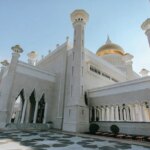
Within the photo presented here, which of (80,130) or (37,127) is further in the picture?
(37,127)

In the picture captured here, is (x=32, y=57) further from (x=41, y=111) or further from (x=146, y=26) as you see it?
(x=146, y=26)

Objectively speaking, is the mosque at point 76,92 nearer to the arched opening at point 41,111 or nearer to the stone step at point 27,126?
the arched opening at point 41,111

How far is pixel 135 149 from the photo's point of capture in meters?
5.36

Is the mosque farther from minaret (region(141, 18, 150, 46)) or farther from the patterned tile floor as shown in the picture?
the patterned tile floor

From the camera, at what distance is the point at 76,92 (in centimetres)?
1237

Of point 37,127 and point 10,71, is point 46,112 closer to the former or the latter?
point 37,127

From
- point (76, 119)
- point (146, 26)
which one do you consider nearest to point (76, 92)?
point (76, 119)

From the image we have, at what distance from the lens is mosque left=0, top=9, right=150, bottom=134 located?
10.6 metres

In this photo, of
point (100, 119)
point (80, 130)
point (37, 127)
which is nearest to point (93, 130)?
point (80, 130)

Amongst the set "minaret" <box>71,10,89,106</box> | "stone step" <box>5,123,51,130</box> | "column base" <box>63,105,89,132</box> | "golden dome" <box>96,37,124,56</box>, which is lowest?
"stone step" <box>5,123,51,130</box>

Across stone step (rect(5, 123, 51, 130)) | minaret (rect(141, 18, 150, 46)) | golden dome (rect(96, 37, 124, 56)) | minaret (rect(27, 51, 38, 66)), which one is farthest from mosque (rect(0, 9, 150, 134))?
golden dome (rect(96, 37, 124, 56))

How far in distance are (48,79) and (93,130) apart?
777 centimetres

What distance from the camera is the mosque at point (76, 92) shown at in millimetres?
10602

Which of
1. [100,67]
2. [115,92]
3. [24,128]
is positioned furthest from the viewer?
[100,67]
